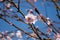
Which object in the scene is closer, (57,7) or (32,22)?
(32,22)

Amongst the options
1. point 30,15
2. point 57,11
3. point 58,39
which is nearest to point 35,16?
point 30,15

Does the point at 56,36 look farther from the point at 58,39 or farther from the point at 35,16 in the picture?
the point at 35,16

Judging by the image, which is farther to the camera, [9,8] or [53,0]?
[9,8]

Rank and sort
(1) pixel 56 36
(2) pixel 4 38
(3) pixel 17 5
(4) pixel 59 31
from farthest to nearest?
(2) pixel 4 38, (1) pixel 56 36, (4) pixel 59 31, (3) pixel 17 5

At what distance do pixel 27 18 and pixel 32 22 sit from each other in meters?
0.19

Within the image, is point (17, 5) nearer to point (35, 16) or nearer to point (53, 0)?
point (35, 16)

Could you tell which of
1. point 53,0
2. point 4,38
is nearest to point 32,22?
point 53,0

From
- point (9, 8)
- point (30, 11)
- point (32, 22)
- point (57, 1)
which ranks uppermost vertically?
point (9, 8)

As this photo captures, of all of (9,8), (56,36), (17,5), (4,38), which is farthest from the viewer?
(4,38)

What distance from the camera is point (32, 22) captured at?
10.7 ft

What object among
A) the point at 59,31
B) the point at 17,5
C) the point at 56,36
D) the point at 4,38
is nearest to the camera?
the point at 17,5

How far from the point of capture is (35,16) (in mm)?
3549

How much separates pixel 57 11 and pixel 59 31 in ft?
1.61

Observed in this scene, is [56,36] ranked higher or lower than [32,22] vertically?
higher
